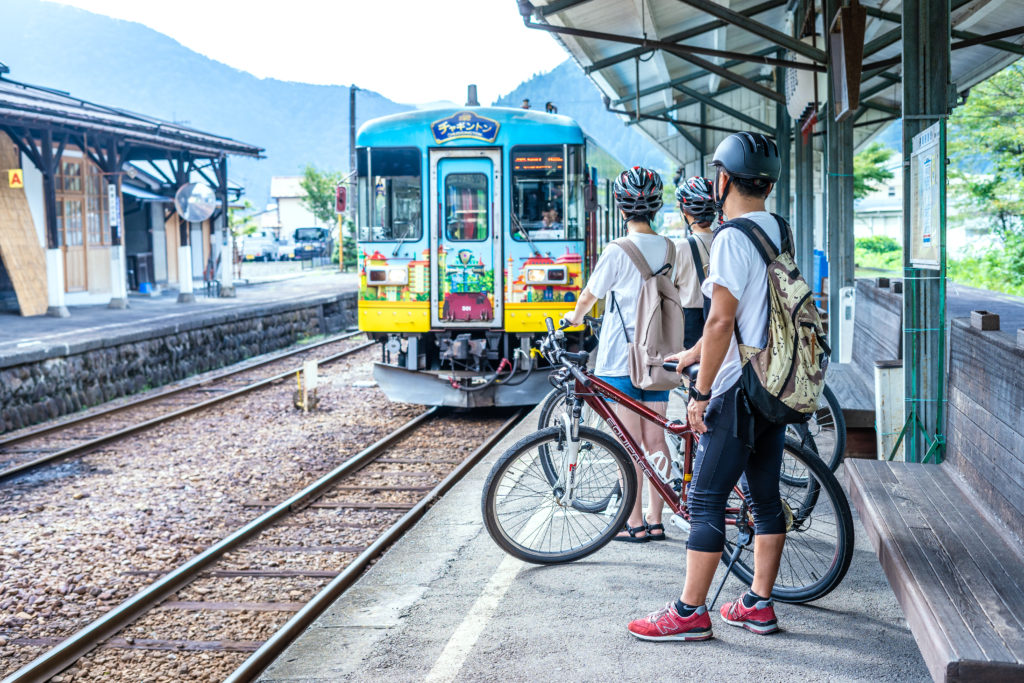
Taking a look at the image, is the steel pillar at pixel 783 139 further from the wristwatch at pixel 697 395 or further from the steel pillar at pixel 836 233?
the wristwatch at pixel 697 395

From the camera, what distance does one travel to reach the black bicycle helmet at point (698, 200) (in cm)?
515

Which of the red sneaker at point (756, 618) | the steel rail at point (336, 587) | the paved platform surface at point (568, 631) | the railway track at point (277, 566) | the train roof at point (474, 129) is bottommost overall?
the railway track at point (277, 566)

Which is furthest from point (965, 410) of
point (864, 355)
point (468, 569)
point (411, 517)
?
point (864, 355)

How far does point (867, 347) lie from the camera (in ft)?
27.8

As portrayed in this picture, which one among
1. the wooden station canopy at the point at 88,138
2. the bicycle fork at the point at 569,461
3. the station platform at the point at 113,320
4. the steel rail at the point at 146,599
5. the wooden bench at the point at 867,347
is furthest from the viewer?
the wooden station canopy at the point at 88,138

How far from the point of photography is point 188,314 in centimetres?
1864

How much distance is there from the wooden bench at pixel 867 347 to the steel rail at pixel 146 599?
3.67 m

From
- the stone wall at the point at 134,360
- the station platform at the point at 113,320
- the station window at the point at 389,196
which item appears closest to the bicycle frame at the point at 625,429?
the station window at the point at 389,196

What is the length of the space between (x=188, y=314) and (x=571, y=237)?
1049 centimetres

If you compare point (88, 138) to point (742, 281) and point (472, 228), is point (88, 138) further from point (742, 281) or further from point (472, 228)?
point (742, 281)

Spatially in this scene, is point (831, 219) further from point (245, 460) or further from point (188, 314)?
point (188, 314)

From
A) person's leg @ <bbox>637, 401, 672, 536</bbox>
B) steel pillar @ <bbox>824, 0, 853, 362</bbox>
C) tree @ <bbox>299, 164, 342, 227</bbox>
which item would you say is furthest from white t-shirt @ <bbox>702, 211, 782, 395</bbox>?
tree @ <bbox>299, 164, 342, 227</bbox>

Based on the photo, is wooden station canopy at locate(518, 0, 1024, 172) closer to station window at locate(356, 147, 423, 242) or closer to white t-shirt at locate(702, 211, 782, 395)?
station window at locate(356, 147, 423, 242)

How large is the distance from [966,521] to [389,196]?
24.1 ft
